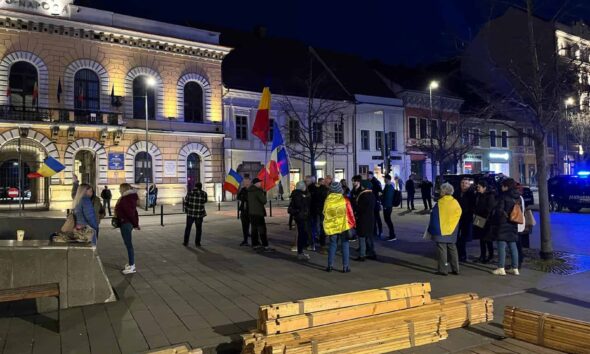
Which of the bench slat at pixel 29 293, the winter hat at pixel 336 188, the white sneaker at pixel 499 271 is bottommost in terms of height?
the white sneaker at pixel 499 271

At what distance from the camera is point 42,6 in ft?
92.7

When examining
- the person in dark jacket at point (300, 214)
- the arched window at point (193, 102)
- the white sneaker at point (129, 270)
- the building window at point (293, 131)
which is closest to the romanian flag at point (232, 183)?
the person in dark jacket at point (300, 214)

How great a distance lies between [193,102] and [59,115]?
363 inches

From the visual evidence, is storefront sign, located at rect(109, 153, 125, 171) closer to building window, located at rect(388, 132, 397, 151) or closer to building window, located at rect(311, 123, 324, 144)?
building window, located at rect(311, 123, 324, 144)

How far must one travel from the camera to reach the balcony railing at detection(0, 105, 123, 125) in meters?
27.1

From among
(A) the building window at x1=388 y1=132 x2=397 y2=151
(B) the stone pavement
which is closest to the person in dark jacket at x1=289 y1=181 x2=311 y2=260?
(B) the stone pavement

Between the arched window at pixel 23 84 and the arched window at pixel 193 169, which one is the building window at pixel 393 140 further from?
the arched window at pixel 23 84

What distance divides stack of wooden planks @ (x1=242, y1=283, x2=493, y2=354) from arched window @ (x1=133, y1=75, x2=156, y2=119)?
95.8ft

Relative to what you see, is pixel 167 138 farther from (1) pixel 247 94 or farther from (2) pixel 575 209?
(2) pixel 575 209

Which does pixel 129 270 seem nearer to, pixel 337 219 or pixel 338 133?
pixel 337 219

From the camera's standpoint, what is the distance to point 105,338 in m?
5.46

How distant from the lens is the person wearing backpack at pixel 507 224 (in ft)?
29.4

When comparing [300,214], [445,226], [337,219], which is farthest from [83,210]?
[445,226]

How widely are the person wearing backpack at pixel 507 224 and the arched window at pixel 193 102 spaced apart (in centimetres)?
2774
